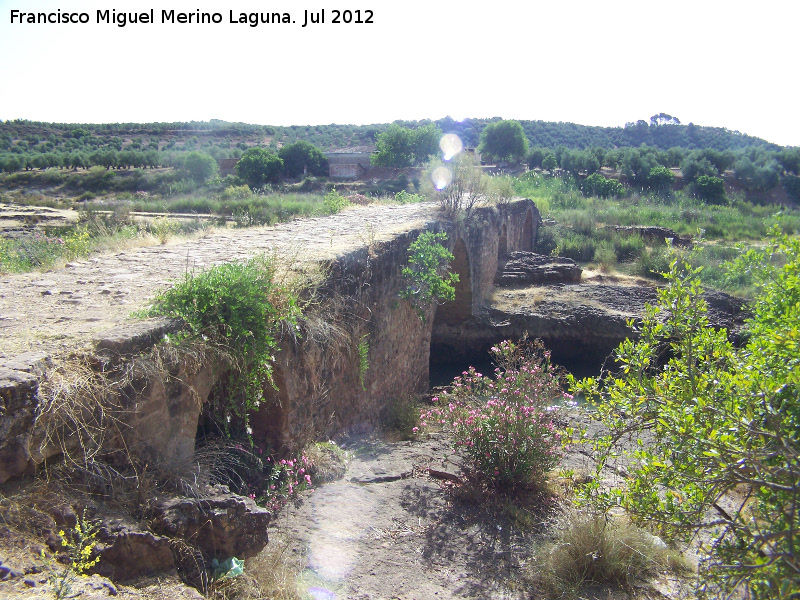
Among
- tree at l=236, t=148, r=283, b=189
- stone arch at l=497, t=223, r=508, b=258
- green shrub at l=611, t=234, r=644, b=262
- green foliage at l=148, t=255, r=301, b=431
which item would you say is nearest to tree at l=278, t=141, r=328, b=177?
tree at l=236, t=148, r=283, b=189

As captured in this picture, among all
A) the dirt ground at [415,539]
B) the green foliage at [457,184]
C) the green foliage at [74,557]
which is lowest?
the dirt ground at [415,539]

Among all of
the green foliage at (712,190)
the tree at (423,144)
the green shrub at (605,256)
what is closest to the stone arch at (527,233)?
the green shrub at (605,256)

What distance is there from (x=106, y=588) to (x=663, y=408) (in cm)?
236

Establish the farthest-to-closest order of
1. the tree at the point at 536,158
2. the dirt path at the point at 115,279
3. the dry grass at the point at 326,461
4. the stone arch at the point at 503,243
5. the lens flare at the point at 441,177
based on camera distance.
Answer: the tree at the point at 536,158
the stone arch at the point at 503,243
the lens flare at the point at 441,177
the dry grass at the point at 326,461
the dirt path at the point at 115,279

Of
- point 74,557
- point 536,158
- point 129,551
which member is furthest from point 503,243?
point 536,158

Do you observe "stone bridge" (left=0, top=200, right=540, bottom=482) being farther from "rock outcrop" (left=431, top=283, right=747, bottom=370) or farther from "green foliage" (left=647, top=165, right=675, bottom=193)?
"green foliage" (left=647, top=165, right=675, bottom=193)

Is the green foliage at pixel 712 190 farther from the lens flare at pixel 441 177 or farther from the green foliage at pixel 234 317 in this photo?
the green foliage at pixel 234 317

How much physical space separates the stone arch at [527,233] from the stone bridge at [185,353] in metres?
9.89

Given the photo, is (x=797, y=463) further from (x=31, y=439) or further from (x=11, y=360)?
(x=11, y=360)

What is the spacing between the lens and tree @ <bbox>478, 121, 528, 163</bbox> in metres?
37.2

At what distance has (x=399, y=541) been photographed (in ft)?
12.5

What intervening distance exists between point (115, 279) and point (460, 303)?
26.8 feet

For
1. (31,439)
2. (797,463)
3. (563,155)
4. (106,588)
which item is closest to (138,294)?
(31,439)

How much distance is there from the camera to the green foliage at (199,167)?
89.9 feet
